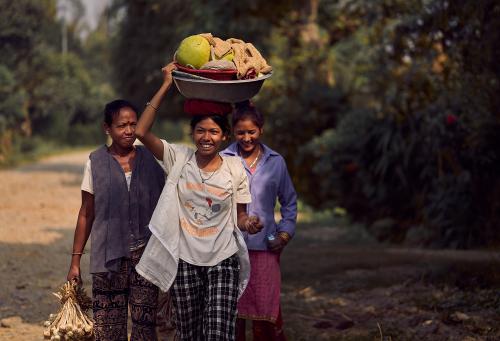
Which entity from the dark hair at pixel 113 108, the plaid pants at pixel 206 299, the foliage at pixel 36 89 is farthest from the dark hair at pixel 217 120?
the foliage at pixel 36 89

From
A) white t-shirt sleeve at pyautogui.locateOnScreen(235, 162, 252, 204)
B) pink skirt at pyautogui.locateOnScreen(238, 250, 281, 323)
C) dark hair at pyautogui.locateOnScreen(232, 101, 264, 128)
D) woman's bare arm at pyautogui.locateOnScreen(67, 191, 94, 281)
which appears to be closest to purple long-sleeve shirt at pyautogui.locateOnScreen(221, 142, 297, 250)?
pink skirt at pyautogui.locateOnScreen(238, 250, 281, 323)

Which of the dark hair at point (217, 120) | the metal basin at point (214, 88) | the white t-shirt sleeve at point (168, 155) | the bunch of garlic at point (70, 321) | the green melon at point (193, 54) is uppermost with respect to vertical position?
the green melon at point (193, 54)

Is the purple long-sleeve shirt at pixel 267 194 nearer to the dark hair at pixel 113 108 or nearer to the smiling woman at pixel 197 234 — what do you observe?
the smiling woman at pixel 197 234

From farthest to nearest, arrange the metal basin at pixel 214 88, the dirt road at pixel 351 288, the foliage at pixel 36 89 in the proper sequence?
the foliage at pixel 36 89
the dirt road at pixel 351 288
the metal basin at pixel 214 88

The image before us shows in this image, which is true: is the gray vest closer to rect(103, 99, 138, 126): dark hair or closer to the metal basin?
rect(103, 99, 138, 126): dark hair

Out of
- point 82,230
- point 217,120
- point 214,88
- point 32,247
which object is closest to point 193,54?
point 214,88

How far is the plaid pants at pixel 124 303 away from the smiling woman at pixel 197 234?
27 cm

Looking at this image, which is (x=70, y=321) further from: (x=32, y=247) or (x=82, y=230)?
(x=32, y=247)

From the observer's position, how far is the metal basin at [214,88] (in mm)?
4621

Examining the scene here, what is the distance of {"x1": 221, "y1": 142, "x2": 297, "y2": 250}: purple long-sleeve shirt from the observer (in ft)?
17.5

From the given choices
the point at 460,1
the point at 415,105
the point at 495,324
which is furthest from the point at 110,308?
the point at 415,105

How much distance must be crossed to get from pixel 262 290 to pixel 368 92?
1210cm

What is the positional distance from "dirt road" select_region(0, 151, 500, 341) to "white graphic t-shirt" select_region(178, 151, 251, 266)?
2292mm

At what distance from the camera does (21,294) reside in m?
8.37
